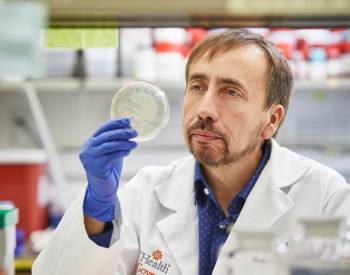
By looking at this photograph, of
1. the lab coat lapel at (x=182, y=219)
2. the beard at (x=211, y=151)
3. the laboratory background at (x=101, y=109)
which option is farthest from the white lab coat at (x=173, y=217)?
the laboratory background at (x=101, y=109)

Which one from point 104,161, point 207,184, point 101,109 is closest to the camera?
point 104,161

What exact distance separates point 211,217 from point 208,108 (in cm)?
38

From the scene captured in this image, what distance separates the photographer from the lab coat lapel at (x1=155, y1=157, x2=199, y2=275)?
1.51m

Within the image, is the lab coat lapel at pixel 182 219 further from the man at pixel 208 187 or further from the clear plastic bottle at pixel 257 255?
the clear plastic bottle at pixel 257 255

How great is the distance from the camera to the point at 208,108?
4.75ft

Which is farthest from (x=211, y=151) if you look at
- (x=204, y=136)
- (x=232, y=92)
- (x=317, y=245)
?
(x=317, y=245)

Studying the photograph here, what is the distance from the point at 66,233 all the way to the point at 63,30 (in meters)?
0.57

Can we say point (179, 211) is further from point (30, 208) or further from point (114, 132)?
point (30, 208)

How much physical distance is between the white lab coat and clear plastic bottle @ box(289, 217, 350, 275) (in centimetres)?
61

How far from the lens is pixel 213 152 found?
149 cm

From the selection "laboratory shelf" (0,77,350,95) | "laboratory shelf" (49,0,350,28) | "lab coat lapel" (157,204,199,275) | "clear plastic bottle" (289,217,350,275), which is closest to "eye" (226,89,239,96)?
"laboratory shelf" (49,0,350,28)

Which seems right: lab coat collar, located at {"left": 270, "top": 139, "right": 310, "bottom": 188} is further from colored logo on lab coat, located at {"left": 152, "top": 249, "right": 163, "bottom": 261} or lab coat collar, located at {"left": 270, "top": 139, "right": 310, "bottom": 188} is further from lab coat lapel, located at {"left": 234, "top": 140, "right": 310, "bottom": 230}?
colored logo on lab coat, located at {"left": 152, "top": 249, "right": 163, "bottom": 261}

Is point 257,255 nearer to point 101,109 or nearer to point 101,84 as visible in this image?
point 101,84

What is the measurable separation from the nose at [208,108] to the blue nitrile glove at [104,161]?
227 mm
